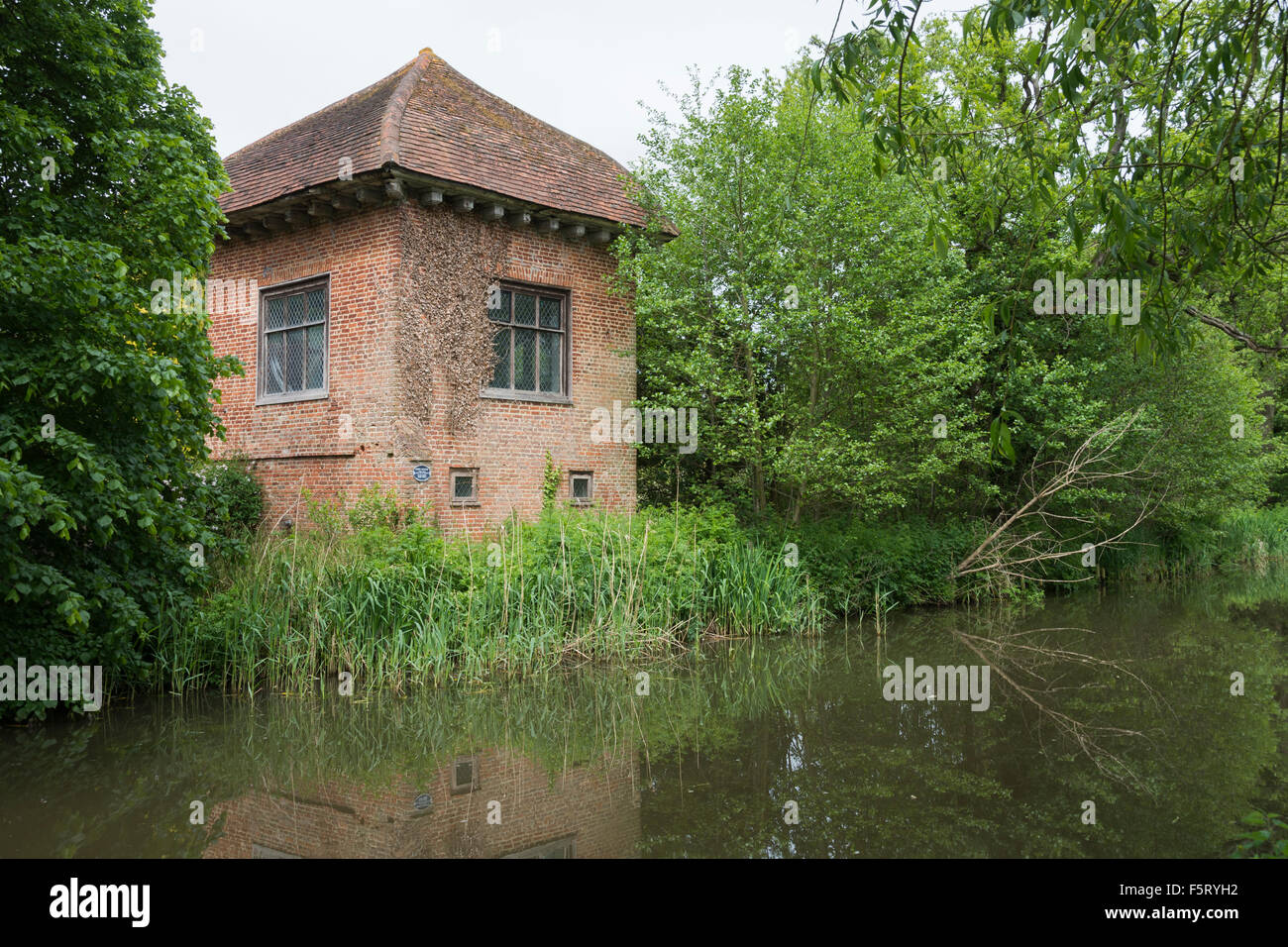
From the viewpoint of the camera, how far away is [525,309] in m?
13.8

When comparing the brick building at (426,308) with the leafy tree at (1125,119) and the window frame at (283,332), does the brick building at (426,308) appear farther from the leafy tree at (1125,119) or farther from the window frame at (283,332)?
the leafy tree at (1125,119)

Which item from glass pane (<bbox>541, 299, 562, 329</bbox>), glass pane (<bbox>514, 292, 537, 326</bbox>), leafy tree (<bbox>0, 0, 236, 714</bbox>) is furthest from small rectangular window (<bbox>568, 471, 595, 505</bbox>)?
leafy tree (<bbox>0, 0, 236, 714</bbox>)

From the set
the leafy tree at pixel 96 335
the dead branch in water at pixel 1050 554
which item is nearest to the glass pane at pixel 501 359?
the leafy tree at pixel 96 335

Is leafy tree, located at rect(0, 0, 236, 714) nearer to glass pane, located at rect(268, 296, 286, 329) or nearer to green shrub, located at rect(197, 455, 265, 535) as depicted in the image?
green shrub, located at rect(197, 455, 265, 535)

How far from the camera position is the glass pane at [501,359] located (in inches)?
525

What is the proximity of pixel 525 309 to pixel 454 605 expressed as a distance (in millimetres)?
5622

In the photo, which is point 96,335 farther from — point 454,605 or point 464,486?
point 464,486

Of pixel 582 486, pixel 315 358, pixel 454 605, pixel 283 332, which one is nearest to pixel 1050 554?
pixel 582 486

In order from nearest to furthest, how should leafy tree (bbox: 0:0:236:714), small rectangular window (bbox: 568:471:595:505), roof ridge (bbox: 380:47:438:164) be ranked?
1. leafy tree (bbox: 0:0:236:714)
2. roof ridge (bbox: 380:47:438:164)
3. small rectangular window (bbox: 568:471:595:505)

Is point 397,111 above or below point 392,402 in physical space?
above

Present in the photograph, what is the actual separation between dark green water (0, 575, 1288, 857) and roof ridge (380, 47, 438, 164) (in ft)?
23.7

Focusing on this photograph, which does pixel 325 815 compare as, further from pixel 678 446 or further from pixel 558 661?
pixel 678 446

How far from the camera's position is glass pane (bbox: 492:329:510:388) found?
13344 mm

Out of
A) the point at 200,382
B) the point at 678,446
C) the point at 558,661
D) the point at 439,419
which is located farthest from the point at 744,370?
the point at 200,382
